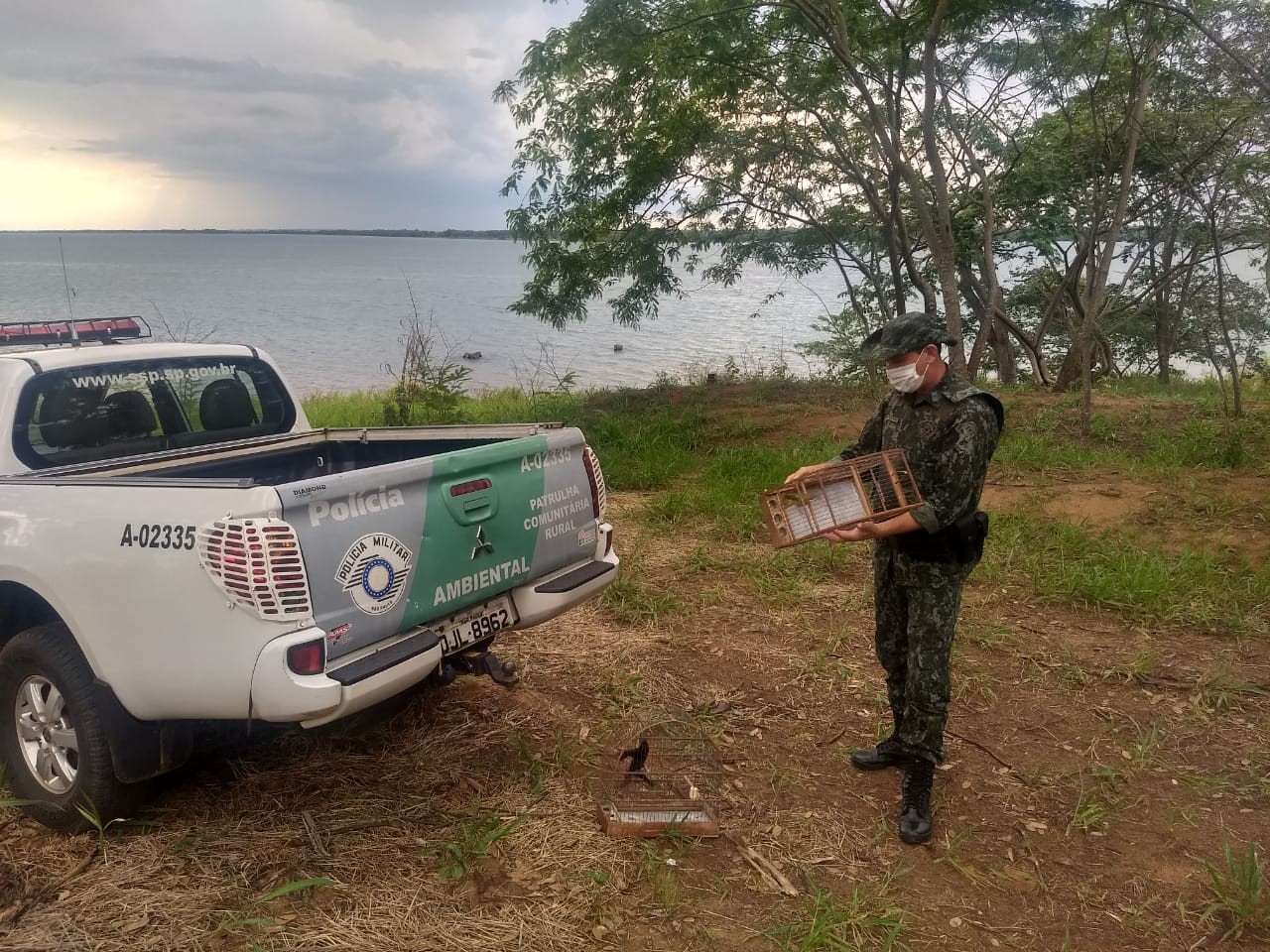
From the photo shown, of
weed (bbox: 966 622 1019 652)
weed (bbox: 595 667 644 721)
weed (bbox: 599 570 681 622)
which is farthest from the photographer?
weed (bbox: 599 570 681 622)

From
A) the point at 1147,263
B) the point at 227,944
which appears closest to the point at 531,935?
the point at 227,944

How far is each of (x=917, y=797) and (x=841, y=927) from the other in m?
0.74

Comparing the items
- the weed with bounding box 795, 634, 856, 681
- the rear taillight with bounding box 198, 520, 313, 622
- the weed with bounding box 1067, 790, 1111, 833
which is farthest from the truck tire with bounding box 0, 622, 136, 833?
the weed with bounding box 1067, 790, 1111, 833

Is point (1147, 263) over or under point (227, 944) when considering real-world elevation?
over

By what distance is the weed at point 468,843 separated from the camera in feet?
9.77

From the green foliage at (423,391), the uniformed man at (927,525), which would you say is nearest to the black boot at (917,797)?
the uniformed man at (927,525)

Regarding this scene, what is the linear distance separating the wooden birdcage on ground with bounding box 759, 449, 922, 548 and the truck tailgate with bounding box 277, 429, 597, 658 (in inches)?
34.1

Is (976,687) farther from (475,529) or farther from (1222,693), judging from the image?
(475,529)

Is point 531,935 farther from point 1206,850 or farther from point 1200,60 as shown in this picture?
point 1200,60

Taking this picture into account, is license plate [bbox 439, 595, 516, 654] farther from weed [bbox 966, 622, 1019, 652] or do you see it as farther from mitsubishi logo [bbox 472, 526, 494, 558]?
weed [bbox 966, 622, 1019, 652]

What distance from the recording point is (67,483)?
9.87 feet

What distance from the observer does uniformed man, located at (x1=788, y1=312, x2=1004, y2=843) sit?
3.04 meters

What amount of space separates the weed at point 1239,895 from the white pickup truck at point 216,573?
237cm

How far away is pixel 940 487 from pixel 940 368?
1.44 ft
